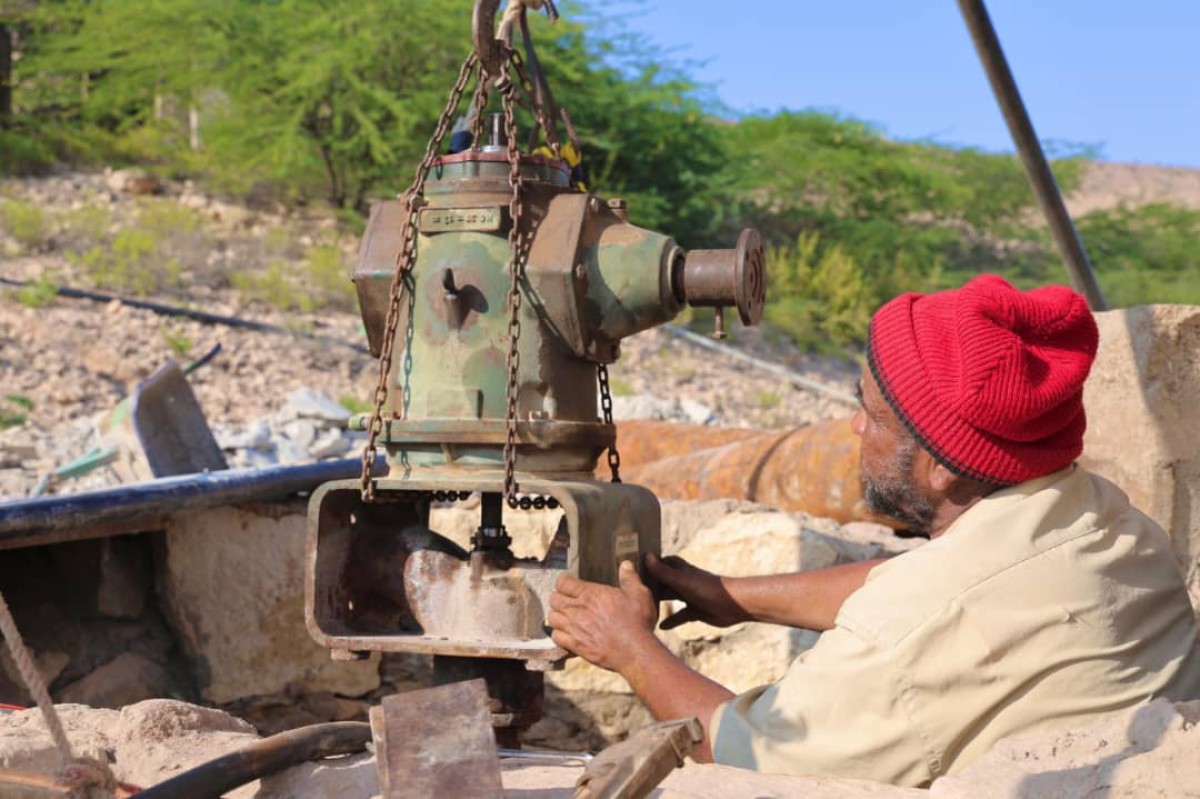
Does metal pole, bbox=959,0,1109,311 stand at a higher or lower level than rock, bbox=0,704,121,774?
higher

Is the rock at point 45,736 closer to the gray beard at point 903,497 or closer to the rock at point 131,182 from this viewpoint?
the gray beard at point 903,497

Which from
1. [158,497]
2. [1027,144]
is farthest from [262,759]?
[1027,144]

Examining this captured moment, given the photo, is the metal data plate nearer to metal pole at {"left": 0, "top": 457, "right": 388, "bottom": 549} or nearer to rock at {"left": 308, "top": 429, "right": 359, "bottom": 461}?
metal pole at {"left": 0, "top": 457, "right": 388, "bottom": 549}

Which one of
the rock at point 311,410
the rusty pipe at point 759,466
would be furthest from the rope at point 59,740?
the rock at point 311,410

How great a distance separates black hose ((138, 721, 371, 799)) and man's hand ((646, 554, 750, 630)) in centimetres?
78

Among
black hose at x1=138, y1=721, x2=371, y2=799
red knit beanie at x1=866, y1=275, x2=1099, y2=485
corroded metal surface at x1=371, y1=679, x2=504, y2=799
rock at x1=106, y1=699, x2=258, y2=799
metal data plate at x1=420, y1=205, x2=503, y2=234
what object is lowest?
rock at x1=106, y1=699, x2=258, y2=799

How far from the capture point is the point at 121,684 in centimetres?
385

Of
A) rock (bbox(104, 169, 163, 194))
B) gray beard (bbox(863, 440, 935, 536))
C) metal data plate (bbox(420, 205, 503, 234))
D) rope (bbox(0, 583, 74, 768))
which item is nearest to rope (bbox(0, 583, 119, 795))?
rope (bbox(0, 583, 74, 768))

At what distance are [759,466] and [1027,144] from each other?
1378 millimetres

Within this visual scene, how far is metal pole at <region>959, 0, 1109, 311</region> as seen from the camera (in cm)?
352

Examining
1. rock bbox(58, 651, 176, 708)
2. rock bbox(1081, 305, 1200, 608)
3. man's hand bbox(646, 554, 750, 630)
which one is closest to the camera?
man's hand bbox(646, 554, 750, 630)

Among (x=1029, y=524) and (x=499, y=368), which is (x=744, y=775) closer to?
(x=1029, y=524)

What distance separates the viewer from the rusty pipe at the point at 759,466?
422cm

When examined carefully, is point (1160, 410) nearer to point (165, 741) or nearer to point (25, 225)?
point (165, 741)
